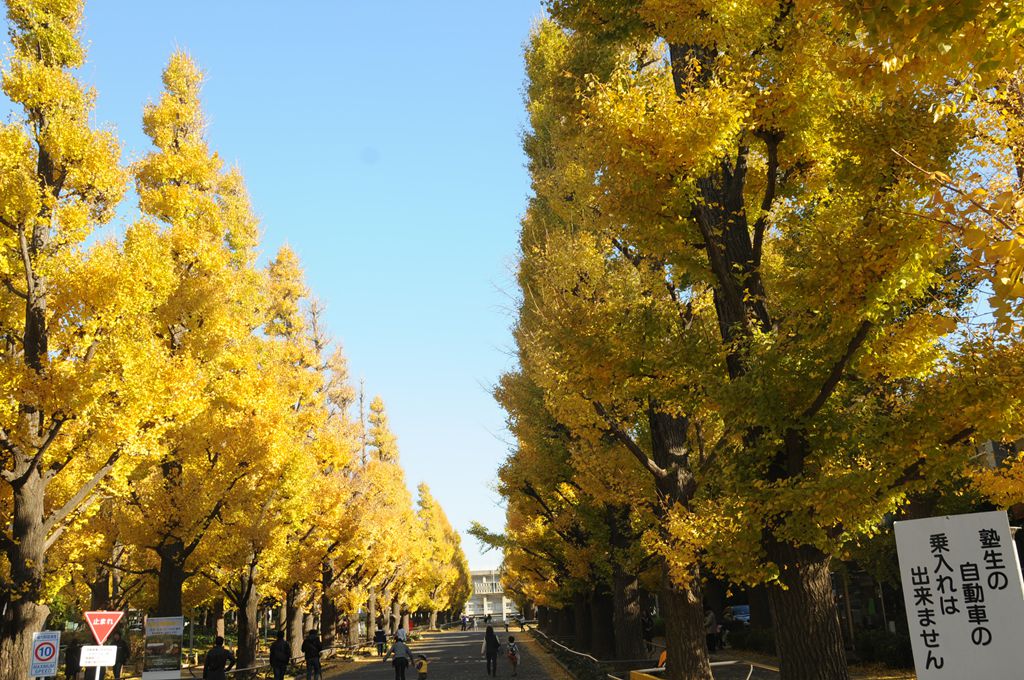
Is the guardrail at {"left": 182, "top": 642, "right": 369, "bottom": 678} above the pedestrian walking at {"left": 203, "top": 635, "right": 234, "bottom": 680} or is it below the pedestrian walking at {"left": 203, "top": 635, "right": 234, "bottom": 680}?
below

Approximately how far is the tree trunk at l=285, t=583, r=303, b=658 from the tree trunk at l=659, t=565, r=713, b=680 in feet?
55.2

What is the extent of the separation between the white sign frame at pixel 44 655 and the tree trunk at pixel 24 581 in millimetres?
136

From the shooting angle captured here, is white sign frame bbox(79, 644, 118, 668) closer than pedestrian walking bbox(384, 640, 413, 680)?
Yes

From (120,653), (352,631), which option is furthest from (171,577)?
(352,631)

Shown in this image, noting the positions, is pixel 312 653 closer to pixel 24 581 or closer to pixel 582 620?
pixel 24 581

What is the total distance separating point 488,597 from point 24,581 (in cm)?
14917

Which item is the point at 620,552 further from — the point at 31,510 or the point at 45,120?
the point at 45,120

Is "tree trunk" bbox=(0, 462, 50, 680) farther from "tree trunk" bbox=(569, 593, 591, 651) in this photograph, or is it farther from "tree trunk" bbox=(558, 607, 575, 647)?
"tree trunk" bbox=(558, 607, 575, 647)

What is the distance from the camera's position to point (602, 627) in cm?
2127

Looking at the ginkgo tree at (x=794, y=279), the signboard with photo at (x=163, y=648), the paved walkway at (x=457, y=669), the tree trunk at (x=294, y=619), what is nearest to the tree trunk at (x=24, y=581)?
the signboard with photo at (x=163, y=648)

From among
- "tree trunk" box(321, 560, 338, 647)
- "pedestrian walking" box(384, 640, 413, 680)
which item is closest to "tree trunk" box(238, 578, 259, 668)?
"pedestrian walking" box(384, 640, 413, 680)

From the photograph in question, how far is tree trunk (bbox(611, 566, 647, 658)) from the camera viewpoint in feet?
54.5

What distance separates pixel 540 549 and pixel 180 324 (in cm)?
1516

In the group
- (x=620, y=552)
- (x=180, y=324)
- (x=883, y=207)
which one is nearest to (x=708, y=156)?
(x=883, y=207)
